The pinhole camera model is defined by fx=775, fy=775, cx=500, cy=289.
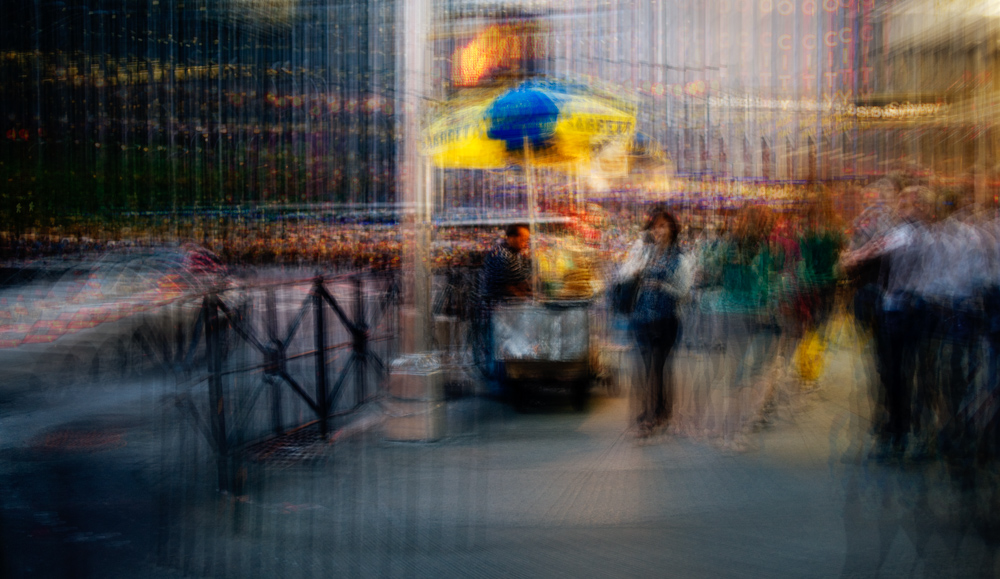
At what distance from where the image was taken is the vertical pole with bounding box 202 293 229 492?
14.9 ft

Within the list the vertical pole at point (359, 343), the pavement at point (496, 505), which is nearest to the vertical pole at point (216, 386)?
the pavement at point (496, 505)

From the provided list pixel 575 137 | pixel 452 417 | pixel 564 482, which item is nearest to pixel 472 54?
pixel 575 137

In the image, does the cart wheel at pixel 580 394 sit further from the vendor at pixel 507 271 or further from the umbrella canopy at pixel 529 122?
the umbrella canopy at pixel 529 122

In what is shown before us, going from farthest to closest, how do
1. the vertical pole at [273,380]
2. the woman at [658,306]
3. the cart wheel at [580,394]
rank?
1. the cart wheel at [580,394]
2. the woman at [658,306]
3. the vertical pole at [273,380]

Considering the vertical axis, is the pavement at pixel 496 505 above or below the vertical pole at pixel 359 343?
below

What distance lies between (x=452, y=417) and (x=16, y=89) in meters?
16.2

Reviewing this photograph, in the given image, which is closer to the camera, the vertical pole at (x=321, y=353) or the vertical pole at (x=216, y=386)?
the vertical pole at (x=216, y=386)

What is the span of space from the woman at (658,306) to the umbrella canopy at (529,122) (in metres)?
1.53

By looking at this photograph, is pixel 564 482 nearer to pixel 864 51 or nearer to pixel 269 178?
pixel 864 51

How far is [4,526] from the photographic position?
422 cm

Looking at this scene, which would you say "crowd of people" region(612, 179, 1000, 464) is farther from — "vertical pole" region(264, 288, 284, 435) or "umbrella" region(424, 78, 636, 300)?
"vertical pole" region(264, 288, 284, 435)

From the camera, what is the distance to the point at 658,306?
19.5ft

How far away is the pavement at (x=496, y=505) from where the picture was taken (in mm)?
3611

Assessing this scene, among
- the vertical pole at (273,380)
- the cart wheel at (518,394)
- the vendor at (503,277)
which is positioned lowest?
the cart wheel at (518,394)
